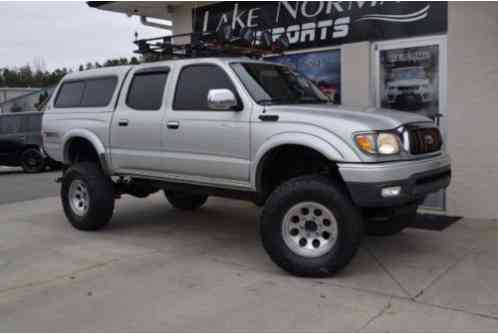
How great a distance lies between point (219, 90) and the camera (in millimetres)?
5359

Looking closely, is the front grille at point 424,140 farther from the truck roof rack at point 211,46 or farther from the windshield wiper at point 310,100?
the truck roof rack at point 211,46

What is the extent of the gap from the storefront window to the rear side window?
292 cm

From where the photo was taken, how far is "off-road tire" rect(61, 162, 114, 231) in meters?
7.02

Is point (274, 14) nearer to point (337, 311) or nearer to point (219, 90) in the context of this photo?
point (219, 90)

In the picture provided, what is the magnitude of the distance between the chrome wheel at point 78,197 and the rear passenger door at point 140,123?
74cm

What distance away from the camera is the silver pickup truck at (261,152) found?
4816 mm

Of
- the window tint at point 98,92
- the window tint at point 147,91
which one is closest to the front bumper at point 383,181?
the window tint at point 147,91

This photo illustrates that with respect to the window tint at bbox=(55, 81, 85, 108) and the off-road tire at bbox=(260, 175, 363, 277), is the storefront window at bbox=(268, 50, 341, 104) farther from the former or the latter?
the off-road tire at bbox=(260, 175, 363, 277)

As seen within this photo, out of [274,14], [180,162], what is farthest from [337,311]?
[274,14]

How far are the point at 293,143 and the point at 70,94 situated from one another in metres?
4.05

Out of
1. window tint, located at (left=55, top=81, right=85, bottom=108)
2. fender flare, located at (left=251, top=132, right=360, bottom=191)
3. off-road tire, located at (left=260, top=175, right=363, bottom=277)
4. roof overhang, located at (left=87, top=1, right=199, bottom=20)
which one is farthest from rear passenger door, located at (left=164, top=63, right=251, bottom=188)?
roof overhang, located at (left=87, top=1, right=199, bottom=20)

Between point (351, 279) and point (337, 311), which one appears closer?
point (337, 311)

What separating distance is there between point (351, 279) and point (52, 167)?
1348cm

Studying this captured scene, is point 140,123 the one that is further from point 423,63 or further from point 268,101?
point 423,63
